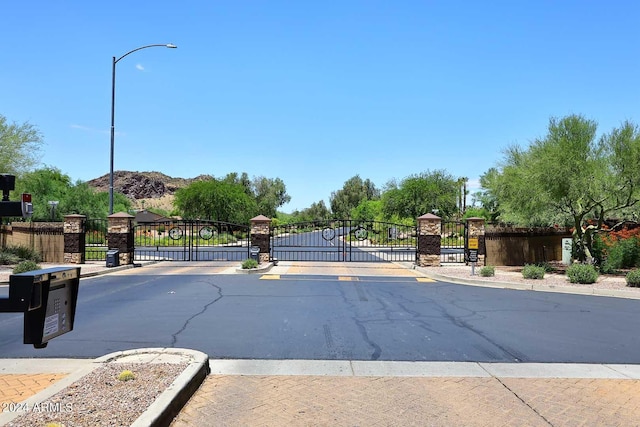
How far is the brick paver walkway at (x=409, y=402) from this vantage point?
14.9ft

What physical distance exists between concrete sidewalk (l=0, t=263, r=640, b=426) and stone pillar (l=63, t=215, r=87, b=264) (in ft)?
50.0

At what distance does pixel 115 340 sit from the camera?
7.31 m

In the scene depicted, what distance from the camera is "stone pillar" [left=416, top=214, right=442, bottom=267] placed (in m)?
20.1

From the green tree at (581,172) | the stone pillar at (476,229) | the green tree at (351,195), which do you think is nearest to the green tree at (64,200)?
the stone pillar at (476,229)

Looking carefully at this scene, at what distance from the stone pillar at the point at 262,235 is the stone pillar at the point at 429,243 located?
6.50m

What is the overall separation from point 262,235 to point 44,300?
57.5 feet

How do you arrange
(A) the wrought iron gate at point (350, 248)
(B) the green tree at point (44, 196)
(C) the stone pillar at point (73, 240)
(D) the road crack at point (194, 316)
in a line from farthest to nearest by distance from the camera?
(B) the green tree at point (44, 196)
(A) the wrought iron gate at point (350, 248)
(C) the stone pillar at point (73, 240)
(D) the road crack at point (194, 316)

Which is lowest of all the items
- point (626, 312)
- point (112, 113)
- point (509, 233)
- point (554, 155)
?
point (626, 312)

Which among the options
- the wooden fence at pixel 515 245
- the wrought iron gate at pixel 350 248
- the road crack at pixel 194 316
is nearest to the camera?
the road crack at pixel 194 316

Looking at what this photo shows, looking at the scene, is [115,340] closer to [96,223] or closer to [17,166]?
[17,166]

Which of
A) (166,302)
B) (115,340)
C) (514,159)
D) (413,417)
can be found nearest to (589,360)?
(413,417)

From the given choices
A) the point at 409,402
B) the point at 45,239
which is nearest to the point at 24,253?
the point at 45,239

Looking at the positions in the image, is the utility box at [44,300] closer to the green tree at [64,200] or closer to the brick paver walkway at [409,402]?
the brick paver walkway at [409,402]

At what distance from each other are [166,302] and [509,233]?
16.0m
